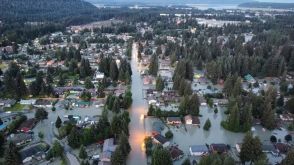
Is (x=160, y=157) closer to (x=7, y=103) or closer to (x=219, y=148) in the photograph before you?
(x=219, y=148)

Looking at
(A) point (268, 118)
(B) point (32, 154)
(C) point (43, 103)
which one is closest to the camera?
(B) point (32, 154)

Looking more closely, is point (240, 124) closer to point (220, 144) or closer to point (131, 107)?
point (220, 144)

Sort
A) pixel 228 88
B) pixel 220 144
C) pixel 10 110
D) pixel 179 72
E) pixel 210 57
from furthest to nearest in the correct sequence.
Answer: pixel 210 57, pixel 179 72, pixel 228 88, pixel 10 110, pixel 220 144

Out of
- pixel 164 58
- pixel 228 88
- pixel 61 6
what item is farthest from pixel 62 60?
pixel 61 6

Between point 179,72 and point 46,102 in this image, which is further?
point 179,72

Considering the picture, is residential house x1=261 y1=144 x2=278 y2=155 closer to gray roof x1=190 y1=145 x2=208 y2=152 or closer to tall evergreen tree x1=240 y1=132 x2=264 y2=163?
tall evergreen tree x1=240 y1=132 x2=264 y2=163

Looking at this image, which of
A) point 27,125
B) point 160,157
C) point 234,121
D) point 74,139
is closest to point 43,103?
point 27,125
